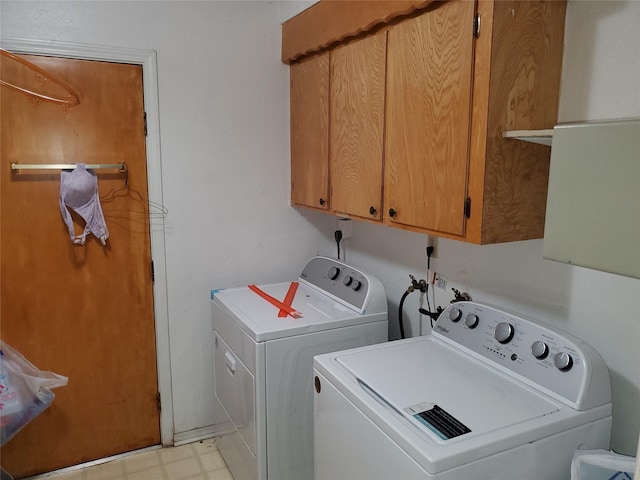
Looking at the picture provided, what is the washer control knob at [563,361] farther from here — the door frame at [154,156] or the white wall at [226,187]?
the door frame at [154,156]

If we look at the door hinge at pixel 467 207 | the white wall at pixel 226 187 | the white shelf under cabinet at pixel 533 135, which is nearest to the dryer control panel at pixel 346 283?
the white wall at pixel 226 187

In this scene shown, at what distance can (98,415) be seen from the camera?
2.45 metres

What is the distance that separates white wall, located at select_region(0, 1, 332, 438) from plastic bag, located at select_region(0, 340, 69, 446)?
2.02 ft

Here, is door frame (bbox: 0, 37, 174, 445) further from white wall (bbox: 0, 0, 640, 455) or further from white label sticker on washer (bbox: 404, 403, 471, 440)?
white label sticker on washer (bbox: 404, 403, 471, 440)

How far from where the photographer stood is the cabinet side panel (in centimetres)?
139

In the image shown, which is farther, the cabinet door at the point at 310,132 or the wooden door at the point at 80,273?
the cabinet door at the point at 310,132

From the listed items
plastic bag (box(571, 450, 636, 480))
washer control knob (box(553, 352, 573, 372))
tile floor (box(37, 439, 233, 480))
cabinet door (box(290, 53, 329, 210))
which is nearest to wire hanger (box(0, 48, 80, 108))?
cabinet door (box(290, 53, 329, 210))

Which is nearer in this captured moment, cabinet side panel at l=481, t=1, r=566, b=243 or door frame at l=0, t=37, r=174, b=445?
cabinet side panel at l=481, t=1, r=566, b=243

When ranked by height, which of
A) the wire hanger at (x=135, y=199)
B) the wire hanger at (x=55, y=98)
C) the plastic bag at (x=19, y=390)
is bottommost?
the plastic bag at (x=19, y=390)

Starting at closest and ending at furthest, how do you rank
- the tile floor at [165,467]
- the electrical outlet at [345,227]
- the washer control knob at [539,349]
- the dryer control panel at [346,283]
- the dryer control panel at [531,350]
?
the dryer control panel at [531,350]
the washer control knob at [539,349]
the dryer control panel at [346,283]
the tile floor at [165,467]
the electrical outlet at [345,227]

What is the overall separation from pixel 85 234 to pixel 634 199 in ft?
7.21

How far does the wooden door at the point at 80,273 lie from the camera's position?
7.00 ft

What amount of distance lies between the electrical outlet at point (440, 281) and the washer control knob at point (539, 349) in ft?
1.95

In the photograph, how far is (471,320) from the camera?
5.53 ft
